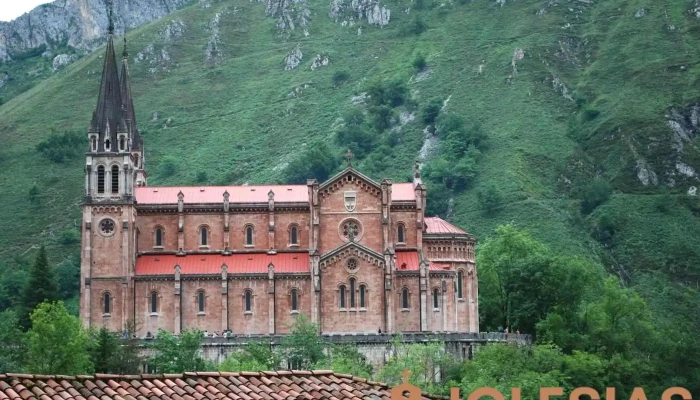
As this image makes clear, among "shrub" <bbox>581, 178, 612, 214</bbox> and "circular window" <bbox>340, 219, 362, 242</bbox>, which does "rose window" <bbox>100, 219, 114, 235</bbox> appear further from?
"shrub" <bbox>581, 178, 612, 214</bbox>

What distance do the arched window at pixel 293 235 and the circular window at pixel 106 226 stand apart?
48.0ft

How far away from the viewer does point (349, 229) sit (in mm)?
125562

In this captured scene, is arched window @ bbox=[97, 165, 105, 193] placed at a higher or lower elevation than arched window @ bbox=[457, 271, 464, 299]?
higher

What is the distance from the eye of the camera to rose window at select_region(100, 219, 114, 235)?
Result: 125m

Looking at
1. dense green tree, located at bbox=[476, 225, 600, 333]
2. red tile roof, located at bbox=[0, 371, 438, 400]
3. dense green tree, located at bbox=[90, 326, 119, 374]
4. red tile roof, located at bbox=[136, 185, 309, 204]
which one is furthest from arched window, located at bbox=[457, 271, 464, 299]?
red tile roof, located at bbox=[0, 371, 438, 400]

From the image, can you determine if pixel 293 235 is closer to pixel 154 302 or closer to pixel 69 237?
pixel 154 302

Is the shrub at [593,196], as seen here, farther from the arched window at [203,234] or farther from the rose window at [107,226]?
the rose window at [107,226]

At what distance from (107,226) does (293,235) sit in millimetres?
15234

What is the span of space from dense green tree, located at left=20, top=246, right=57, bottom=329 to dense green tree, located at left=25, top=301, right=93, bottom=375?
67.1 ft

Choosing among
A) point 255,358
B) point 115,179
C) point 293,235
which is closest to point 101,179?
point 115,179

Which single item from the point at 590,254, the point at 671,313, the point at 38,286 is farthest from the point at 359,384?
the point at 590,254

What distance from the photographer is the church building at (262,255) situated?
12281cm

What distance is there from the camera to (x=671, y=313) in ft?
524

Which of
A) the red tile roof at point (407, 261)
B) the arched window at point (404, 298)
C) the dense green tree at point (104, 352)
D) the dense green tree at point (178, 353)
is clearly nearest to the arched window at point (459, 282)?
the red tile roof at point (407, 261)
